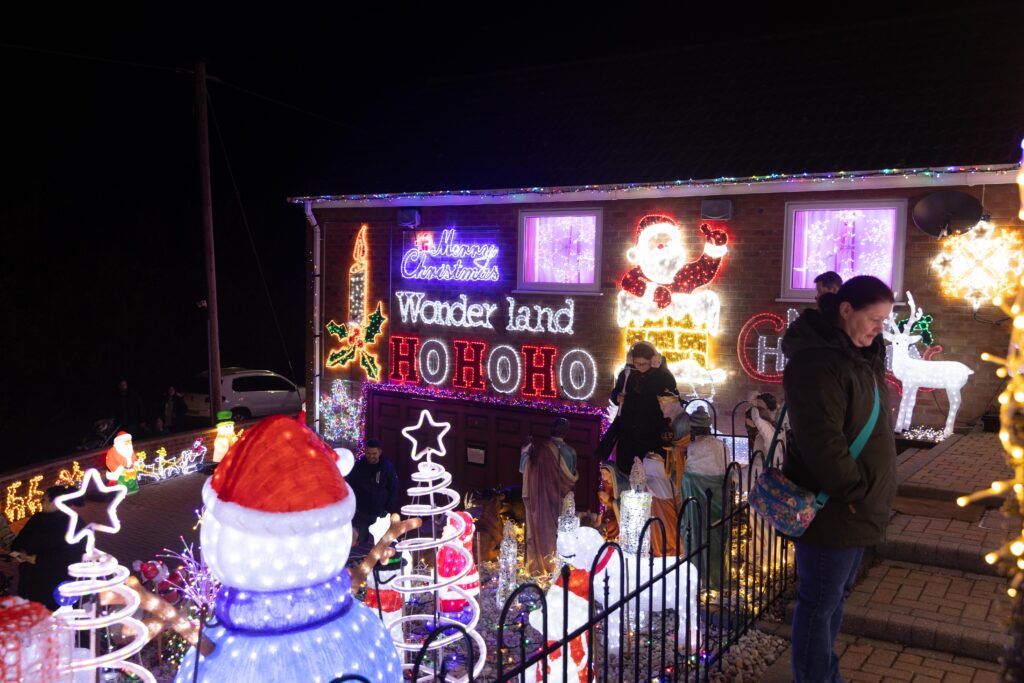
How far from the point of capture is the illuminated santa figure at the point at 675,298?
37.3ft

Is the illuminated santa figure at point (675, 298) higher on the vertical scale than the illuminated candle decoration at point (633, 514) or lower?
higher

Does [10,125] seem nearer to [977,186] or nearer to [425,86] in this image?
[425,86]

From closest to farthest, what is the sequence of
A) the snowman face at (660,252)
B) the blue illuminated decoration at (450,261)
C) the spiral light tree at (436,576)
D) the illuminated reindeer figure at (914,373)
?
the spiral light tree at (436,576)
the illuminated reindeer figure at (914,373)
the snowman face at (660,252)
the blue illuminated decoration at (450,261)

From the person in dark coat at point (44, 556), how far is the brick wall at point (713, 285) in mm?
7584

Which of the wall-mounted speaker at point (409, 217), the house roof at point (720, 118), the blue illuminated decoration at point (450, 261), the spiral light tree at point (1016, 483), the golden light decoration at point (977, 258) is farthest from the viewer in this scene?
the wall-mounted speaker at point (409, 217)

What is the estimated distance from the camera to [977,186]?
379 inches

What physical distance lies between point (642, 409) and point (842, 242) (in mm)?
3947

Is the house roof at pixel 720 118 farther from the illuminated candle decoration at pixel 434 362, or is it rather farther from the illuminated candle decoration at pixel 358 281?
the illuminated candle decoration at pixel 434 362

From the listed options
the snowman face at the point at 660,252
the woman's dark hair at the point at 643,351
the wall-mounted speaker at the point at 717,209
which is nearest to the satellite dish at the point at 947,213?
the wall-mounted speaker at the point at 717,209

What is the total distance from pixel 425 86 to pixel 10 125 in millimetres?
14418

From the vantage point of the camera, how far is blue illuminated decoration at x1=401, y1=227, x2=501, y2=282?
13.6 m

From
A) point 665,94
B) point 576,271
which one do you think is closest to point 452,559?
point 576,271

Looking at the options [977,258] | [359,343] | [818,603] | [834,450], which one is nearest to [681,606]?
[818,603]

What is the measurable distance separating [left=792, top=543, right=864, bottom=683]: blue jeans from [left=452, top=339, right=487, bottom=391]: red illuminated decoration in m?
9.92
